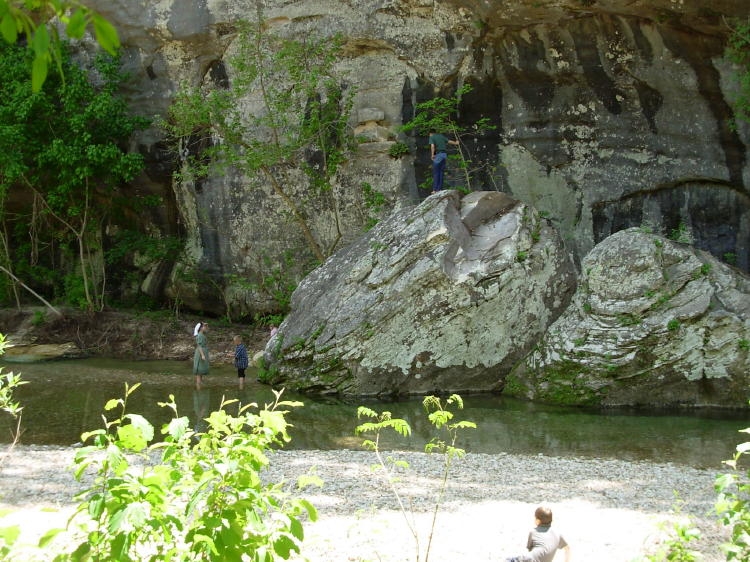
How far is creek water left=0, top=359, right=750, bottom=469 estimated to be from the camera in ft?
33.3

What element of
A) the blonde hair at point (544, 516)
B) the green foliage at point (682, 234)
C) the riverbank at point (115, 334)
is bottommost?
the riverbank at point (115, 334)

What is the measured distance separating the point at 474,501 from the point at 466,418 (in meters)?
4.76

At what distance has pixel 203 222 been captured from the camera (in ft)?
69.2

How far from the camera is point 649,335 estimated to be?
41.9ft

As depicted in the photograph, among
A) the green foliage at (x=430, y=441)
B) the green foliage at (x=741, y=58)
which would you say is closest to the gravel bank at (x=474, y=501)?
the green foliage at (x=430, y=441)

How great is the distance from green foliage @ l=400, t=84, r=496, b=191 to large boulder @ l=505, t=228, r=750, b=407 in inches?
206

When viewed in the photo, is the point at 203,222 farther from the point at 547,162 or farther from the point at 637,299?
the point at 637,299

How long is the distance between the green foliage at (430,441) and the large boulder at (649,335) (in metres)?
2.23

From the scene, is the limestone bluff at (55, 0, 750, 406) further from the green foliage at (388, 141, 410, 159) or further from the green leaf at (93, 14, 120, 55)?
the green leaf at (93, 14, 120, 55)

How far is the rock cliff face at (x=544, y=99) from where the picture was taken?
17.3 meters

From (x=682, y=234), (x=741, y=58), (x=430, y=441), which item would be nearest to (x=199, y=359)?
A: (x=430, y=441)

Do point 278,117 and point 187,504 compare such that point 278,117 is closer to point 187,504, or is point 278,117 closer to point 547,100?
point 547,100

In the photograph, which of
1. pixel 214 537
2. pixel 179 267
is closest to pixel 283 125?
pixel 179 267

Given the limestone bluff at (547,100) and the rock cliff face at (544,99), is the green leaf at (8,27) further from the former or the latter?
the rock cliff face at (544,99)
